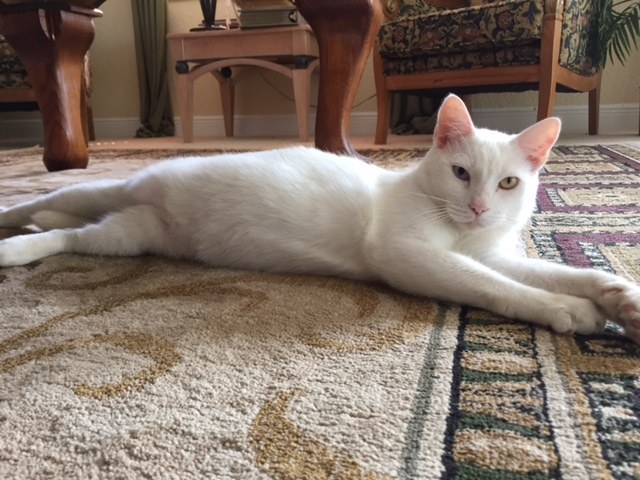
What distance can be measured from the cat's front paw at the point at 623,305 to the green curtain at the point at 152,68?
13.9 feet

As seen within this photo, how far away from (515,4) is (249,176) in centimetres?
212

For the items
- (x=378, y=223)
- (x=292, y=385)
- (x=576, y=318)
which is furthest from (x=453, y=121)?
(x=292, y=385)

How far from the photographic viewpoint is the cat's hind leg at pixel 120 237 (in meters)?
1.09

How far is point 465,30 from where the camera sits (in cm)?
283

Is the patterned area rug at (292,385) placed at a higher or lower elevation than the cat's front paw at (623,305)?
lower

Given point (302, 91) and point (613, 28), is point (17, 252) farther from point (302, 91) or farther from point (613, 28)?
point (613, 28)

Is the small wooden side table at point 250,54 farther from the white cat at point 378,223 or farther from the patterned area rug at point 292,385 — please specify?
the patterned area rug at point 292,385

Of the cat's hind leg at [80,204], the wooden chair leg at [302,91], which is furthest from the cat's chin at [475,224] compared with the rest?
the wooden chair leg at [302,91]

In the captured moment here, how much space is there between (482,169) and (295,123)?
3660 mm

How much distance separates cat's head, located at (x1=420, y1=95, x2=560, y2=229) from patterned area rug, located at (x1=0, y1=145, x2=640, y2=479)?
0.17m

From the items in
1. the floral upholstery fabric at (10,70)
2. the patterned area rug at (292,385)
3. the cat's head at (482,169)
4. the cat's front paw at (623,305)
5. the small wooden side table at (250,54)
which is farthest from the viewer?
the small wooden side table at (250,54)

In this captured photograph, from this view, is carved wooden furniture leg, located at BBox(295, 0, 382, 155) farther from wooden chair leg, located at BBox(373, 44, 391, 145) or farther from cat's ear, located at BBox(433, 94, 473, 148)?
wooden chair leg, located at BBox(373, 44, 391, 145)

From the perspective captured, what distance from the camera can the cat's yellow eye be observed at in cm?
89

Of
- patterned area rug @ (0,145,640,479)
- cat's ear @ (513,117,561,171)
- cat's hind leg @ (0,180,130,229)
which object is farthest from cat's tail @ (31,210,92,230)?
cat's ear @ (513,117,561,171)
